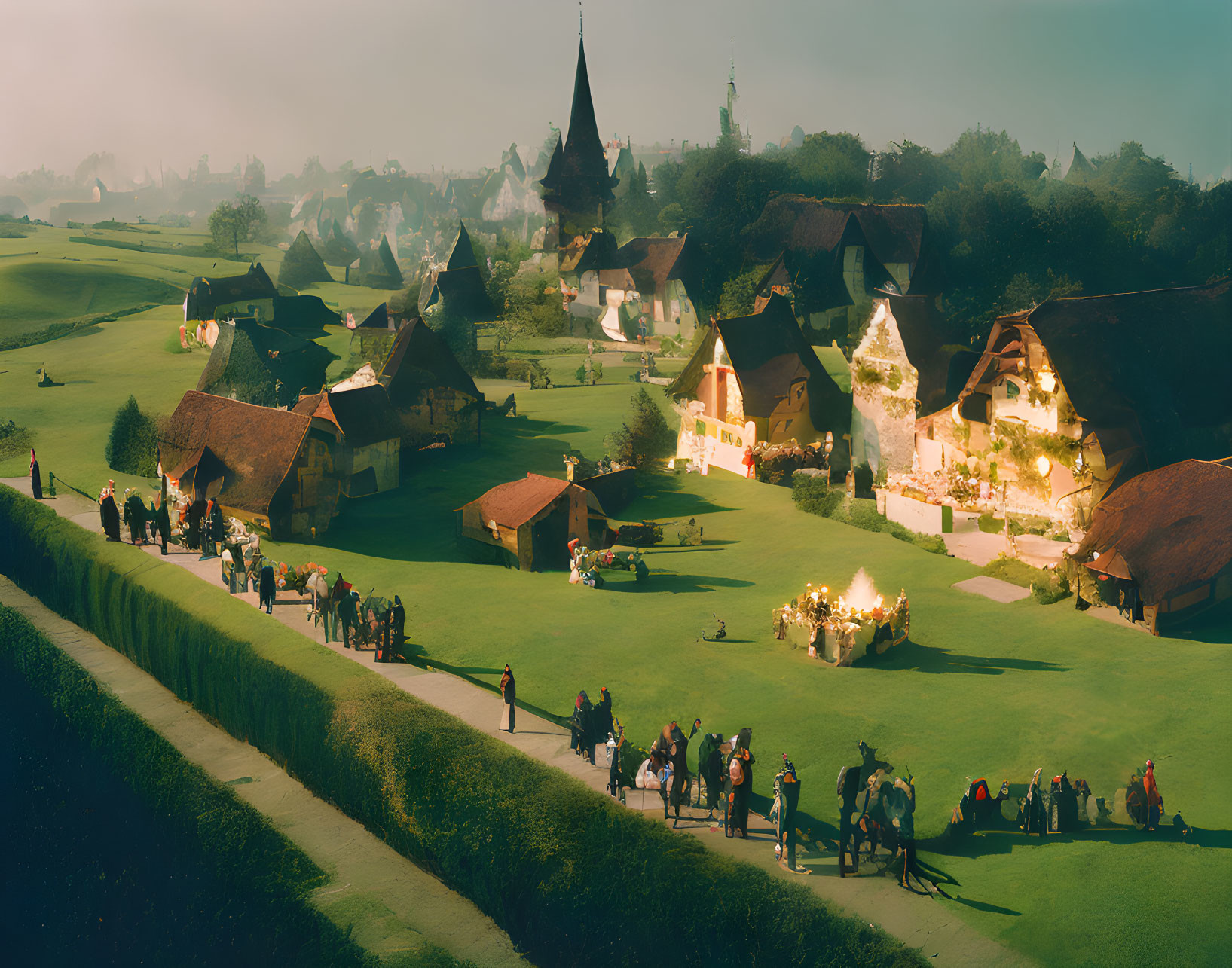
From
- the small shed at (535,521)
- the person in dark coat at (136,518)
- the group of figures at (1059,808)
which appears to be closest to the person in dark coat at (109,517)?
the person in dark coat at (136,518)

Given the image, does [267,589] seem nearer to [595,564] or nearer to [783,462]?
[595,564]

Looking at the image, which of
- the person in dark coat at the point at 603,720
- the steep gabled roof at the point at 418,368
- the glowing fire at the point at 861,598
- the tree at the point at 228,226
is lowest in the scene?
the person in dark coat at the point at 603,720

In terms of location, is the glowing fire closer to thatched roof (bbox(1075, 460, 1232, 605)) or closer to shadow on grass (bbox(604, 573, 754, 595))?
shadow on grass (bbox(604, 573, 754, 595))

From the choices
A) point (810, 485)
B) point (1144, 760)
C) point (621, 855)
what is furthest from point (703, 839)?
point (810, 485)

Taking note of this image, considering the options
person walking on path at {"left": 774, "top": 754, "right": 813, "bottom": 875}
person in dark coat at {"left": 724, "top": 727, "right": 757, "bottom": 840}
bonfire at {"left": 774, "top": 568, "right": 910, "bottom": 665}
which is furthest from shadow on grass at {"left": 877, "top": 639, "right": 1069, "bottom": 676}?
person walking on path at {"left": 774, "top": 754, "right": 813, "bottom": 875}

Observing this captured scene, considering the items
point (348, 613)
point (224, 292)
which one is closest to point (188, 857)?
point (348, 613)

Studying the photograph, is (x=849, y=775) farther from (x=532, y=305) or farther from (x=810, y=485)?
(x=532, y=305)

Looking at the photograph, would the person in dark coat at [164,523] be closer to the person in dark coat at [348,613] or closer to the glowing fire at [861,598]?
the person in dark coat at [348,613]
